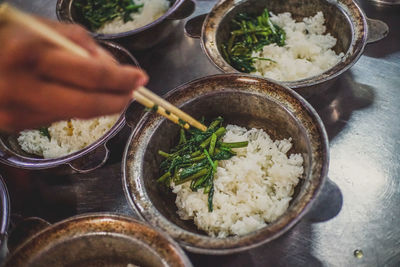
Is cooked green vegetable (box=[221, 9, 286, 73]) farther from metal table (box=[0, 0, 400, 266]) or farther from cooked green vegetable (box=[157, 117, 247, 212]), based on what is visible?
cooked green vegetable (box=[157, 117, 247, 212])

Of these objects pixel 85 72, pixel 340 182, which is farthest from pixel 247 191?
pixel 85 72

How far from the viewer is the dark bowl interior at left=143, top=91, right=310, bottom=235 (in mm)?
2582

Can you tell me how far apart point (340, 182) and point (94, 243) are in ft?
5.94

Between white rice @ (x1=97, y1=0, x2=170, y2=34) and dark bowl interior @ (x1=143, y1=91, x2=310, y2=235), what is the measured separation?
1.72 m

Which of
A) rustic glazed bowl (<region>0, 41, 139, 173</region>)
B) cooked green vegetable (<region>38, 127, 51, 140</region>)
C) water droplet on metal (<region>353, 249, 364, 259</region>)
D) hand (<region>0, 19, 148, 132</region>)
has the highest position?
hand (<region>0, 19, 148, 132</region>)

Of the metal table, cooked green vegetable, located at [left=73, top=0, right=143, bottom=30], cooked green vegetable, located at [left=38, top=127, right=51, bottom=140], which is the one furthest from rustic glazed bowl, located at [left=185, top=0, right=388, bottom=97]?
cooked green vegetable, located at [left=38, top=127, right=51, bottom=140]

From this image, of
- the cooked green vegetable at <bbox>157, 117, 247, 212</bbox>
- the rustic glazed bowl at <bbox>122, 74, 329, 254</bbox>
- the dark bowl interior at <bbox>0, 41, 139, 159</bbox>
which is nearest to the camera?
the rustic glazed bowl at <bbox>122, 74, 329, 254</bbox>

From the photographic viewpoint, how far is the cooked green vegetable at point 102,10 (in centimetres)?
430

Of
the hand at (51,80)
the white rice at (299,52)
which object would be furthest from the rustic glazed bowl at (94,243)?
the white rice at (299,52)

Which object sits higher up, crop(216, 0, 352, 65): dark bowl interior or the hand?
the hand

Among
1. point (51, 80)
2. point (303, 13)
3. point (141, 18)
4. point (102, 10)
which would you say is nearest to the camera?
point (51, 80)

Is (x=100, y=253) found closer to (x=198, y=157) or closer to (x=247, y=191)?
(x=198, y=157)

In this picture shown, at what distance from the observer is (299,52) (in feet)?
11.4

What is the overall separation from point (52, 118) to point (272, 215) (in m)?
1.53
